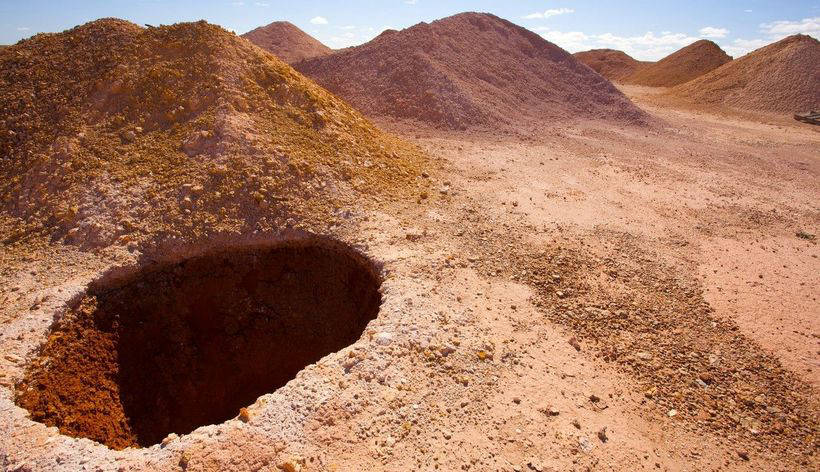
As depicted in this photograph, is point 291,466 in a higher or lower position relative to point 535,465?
higher

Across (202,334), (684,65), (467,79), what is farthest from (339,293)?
(684,65)

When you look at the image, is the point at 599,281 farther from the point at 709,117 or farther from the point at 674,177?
the point at 709,117

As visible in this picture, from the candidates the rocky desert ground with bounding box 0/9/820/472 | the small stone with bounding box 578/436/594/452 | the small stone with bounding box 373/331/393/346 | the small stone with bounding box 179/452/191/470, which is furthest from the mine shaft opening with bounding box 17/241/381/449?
the small stone with bounding box 578/436/594/452

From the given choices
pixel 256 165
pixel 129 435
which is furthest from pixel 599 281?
pixel 129 435

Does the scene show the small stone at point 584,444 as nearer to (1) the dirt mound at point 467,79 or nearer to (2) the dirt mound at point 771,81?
(1) the dirt mound at point 467,79

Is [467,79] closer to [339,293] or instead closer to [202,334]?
[339,293]

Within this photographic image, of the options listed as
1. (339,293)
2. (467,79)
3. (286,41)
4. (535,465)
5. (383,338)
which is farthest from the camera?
(286,41)
